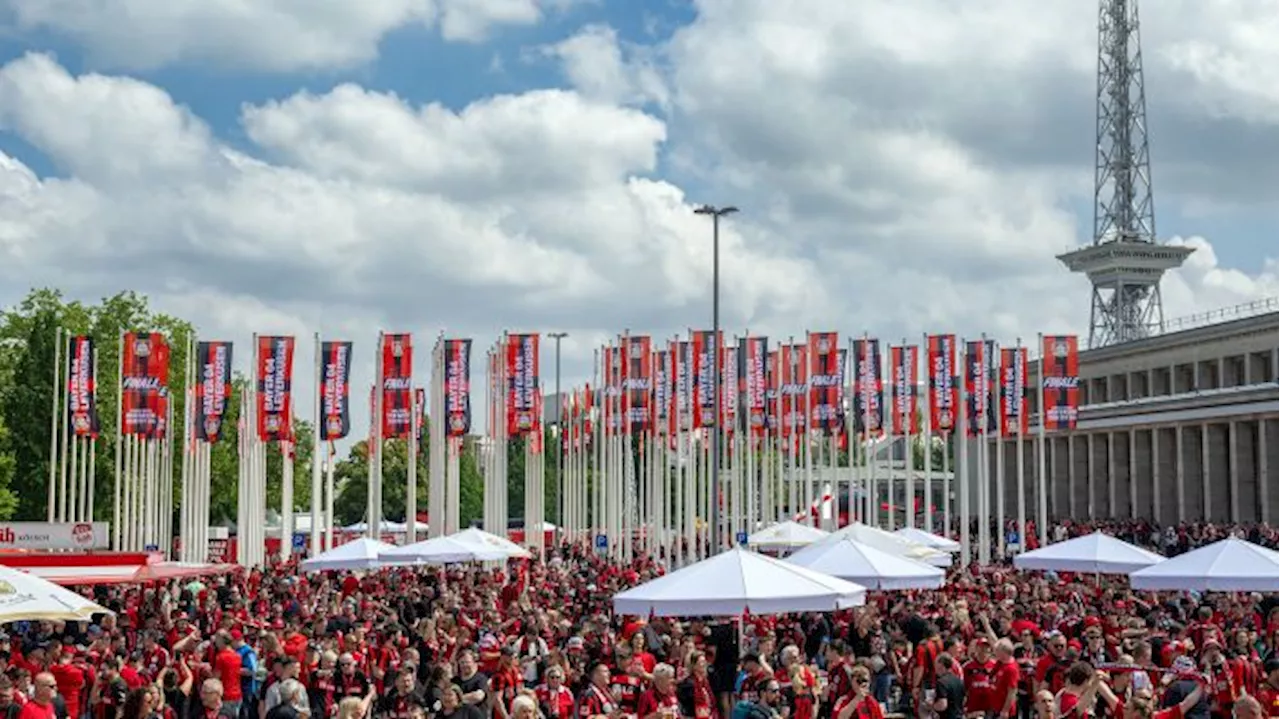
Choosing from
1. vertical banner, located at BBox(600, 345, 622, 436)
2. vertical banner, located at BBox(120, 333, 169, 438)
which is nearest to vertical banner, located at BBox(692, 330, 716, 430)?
vertical banner, located at BBox(600, 345, 622, 436)

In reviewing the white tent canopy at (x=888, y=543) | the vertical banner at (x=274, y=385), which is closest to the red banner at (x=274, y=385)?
the vertical banner at (x=274, y=385)

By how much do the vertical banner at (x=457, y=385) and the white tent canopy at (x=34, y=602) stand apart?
31516mm

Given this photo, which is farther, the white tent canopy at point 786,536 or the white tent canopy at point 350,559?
the white tent canopy at point 786,536

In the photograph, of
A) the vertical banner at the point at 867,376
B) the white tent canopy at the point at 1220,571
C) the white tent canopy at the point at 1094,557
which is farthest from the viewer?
Result: the vertical banner at the point at 867,376

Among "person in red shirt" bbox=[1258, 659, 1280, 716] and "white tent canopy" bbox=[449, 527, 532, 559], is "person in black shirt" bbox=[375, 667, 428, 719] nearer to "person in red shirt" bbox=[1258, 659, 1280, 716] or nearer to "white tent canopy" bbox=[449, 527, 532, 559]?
"person in red shirt" bbox=[1258, 659, 1280, 716]

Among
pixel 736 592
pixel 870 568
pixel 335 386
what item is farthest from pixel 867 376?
pixel 736 592

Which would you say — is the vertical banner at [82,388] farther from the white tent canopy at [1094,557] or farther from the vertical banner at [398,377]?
the white tent canopy at [1094,557]

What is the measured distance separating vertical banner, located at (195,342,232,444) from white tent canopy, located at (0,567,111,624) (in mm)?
29360

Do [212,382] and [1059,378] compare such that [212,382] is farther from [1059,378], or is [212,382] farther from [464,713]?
[464,713]

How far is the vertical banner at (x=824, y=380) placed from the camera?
164 feet

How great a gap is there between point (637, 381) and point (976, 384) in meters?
10.4

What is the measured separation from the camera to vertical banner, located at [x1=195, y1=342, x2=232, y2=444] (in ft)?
149

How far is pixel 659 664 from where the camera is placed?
579 inches

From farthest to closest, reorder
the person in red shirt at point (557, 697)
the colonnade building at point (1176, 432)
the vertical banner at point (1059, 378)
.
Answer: the colonnade building at point (1176, 432) < the vertical banner at point (1059, 378) < the person in red shirt at point (557, 697)
